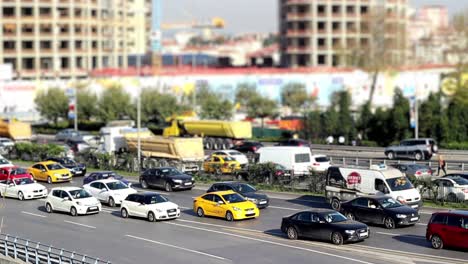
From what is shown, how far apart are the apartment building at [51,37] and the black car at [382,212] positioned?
97872 mm

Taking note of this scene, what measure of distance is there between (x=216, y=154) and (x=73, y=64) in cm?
8162

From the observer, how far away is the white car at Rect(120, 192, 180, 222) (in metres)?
37.4

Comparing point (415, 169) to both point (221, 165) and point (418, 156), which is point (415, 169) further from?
point (221, 165)

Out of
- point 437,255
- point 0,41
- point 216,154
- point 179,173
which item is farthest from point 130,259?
point 0,41

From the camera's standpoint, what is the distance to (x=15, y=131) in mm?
80562

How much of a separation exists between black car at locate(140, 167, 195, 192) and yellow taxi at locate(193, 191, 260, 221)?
28.1 ft

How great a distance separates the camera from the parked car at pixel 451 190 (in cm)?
3934

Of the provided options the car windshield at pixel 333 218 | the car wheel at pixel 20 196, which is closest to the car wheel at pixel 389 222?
the car windshield at pixel 333 218

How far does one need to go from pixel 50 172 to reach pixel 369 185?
22.1 m

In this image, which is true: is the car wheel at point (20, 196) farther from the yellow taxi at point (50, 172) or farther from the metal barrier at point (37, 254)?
the metal barrier at point (37, 254)

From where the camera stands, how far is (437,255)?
95.2ft

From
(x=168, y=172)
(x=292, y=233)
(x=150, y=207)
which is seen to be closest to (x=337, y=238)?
(x=292, y=233)

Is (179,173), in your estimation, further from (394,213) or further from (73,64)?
(73,64)

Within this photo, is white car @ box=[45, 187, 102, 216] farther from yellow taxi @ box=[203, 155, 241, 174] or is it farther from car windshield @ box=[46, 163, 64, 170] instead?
yellow taxi @ box=[203, 155, 241, 174]
